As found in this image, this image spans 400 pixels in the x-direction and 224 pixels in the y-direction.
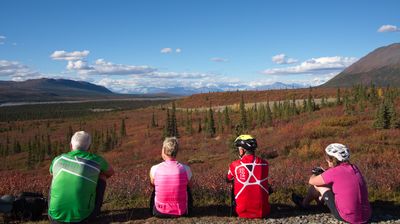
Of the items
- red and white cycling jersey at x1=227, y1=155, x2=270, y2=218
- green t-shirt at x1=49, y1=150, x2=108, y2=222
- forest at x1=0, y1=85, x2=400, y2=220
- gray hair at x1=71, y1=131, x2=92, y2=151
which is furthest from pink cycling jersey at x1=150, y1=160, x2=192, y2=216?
forest at x1=0, y1=85, x2=400, y2=220

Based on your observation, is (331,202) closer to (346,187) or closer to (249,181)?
(346,187)

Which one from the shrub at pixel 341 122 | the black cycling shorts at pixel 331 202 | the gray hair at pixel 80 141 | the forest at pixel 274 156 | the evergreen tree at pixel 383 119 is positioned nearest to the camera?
the gray hair at pixel 80 141

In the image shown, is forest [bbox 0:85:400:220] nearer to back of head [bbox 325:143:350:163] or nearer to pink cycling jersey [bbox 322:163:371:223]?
pink cycling jersey [bbox 322:163:371:223]

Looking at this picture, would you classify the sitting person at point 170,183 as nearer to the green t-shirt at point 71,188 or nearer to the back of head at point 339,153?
the green t-shirt at point 71,188

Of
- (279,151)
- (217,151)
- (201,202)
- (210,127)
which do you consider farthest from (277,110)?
(201,202)

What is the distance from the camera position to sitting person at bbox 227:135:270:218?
6.46 meters

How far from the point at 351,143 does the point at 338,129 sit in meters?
6.55

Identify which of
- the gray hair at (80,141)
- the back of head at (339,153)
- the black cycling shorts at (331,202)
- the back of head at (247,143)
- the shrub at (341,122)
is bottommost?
the shrub at (341,122)

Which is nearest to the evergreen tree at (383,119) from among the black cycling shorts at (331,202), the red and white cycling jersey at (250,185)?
the black cycling shorts at (331,202)

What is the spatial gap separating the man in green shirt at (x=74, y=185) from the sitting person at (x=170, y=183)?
1105mm

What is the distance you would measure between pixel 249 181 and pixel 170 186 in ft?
4.39

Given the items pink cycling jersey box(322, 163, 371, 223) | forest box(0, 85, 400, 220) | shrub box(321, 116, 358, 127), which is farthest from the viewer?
shrub box(321, 116, 358, 127)

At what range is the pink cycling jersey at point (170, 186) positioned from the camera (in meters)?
6.38

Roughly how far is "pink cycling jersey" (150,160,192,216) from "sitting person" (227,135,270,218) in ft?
2.84
